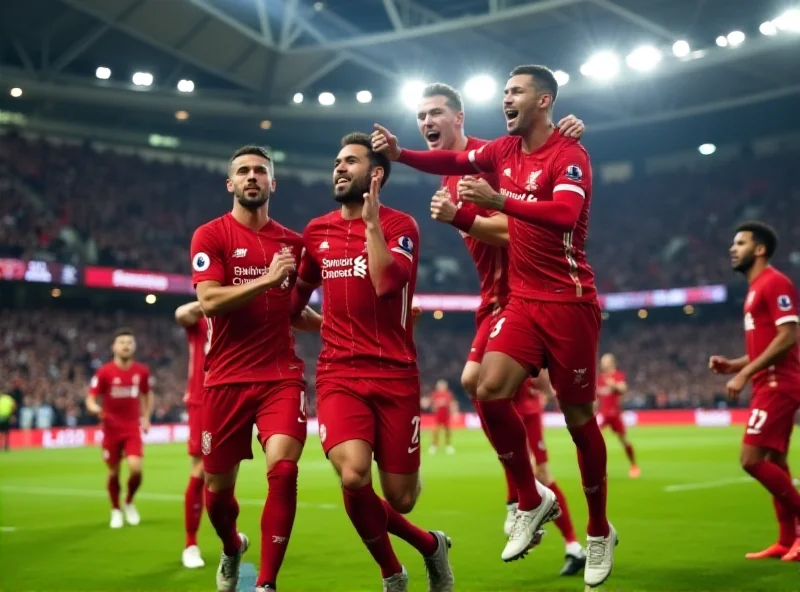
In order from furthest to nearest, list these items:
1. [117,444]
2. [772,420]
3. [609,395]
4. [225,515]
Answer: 1. [609,395]
2. [117,444]
3. [772,420]
4. [225,515]

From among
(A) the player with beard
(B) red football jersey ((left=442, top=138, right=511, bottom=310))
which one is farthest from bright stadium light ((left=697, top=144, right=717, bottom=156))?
(A) the player with beard

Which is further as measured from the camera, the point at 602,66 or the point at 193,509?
the point at 602,66

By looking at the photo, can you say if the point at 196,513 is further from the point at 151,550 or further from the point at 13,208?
the point at 13,208

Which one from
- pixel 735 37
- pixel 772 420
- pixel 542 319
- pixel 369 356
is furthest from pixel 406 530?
pixel 735 37

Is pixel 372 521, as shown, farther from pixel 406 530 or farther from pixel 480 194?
pixel 480 194

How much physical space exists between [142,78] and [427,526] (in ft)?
106

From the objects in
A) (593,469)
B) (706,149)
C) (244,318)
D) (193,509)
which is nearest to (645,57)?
(706,149)

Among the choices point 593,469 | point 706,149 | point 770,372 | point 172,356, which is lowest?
point 593,469

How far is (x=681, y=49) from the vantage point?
3662cm

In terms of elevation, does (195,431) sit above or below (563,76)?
below

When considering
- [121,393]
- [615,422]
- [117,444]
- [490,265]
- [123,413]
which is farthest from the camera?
[615,422]

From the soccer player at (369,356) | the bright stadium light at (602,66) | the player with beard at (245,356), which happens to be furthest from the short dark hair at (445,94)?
the bright stadium light at (602,66)

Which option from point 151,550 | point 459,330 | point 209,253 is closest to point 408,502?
point 209,253

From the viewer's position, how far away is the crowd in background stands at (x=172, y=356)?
34.8 m
